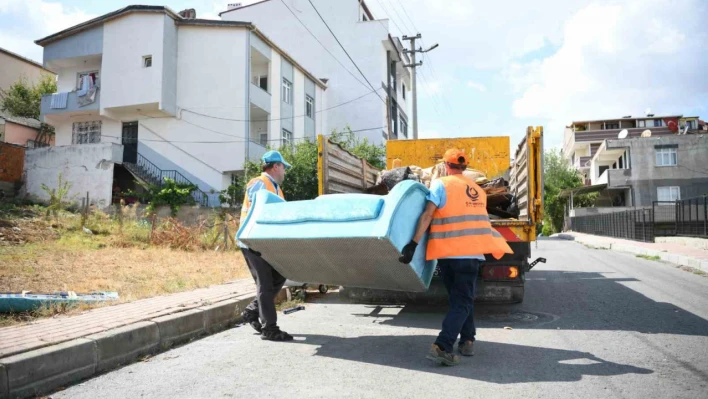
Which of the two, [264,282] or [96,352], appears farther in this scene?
[264,282]

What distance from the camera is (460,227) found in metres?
3.98

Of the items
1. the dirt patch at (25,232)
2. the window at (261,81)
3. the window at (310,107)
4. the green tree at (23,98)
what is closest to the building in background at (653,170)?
A: the window at (310,107)

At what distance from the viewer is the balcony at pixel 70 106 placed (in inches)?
979

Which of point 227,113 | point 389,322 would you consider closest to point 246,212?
point 389,322

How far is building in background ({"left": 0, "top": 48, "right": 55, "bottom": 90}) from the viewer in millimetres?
32312

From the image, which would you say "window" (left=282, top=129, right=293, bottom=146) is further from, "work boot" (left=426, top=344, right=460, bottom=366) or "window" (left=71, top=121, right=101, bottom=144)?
"work boot" (left=426, top=344, right=460, bottom=366)

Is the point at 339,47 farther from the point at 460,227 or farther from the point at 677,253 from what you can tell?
the point at 460,227

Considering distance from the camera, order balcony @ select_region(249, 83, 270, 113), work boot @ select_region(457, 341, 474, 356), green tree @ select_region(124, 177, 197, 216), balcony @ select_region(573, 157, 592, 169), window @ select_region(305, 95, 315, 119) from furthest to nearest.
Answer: balcony @ select_region(573, 157, 592, 169)
window @ select_region(305, 95, 315, 119)
balcony @ select_region(249, 83, 270, 113)
green tree @ select_region(124, 177, 197, 216)
work boot @ select_region(457, 341, 474, 356)

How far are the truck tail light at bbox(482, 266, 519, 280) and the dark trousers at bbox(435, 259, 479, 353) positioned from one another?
1564 mm

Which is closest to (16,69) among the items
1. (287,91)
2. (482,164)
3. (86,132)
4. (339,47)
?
(86,132)

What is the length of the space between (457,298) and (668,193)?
125 feet

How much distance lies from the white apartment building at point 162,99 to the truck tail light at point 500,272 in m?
19.1

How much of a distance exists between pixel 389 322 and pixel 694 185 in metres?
36.7

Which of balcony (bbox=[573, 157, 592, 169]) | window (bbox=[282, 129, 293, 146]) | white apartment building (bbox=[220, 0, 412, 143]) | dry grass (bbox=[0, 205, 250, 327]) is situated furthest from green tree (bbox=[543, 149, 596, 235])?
dry grass (bbox=[0, 205, 250, 327])
